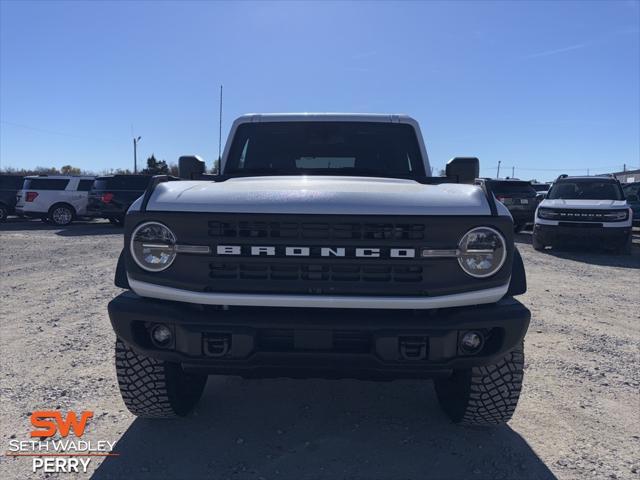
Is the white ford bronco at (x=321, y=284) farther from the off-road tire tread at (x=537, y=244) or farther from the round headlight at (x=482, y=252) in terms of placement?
the off-road tire tread at (x=537, y=244)

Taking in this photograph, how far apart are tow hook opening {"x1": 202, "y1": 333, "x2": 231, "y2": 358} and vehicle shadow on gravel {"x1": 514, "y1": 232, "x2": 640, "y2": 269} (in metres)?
9.78

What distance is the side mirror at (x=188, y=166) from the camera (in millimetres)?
4156

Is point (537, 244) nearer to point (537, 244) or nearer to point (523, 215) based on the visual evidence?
point (537, 244)

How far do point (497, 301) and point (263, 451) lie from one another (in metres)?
1.56

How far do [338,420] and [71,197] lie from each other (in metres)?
17.7

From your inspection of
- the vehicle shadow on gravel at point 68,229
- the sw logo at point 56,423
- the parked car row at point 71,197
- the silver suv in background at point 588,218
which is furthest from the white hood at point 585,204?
the parked car row at point 71,197

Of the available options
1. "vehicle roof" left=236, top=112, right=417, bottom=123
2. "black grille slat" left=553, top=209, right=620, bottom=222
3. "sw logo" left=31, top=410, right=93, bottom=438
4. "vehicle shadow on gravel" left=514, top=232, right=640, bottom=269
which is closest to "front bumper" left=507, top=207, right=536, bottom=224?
"vehicle shadow on gravel" left=514, top=232, right=640, bottom=269

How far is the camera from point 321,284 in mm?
2477

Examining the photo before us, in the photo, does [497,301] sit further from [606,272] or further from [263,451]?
[606,272]

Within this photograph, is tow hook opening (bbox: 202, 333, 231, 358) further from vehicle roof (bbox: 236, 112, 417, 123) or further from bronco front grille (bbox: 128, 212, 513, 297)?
vehicle roof (bbox: 236, 112, 417, 123)

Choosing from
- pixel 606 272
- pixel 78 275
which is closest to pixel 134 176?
pixel 78 275

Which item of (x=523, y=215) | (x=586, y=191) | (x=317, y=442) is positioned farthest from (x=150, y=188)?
(x=523, y=215)

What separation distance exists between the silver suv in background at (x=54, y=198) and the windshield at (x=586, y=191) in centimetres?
1567

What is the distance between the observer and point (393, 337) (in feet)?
7.78
